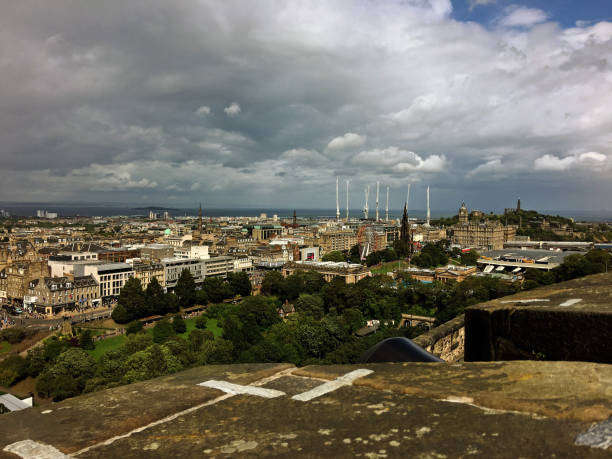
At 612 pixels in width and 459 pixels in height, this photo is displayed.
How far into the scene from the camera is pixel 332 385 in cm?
298

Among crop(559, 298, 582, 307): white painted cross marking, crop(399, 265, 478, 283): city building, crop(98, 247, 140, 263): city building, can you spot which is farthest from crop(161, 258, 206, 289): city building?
crop(559, 298, 582, 307): white painted cross marking

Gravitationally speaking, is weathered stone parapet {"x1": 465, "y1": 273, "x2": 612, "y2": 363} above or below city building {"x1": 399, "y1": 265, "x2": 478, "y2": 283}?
above

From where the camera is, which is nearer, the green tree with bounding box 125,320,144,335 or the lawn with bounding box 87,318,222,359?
the lawn with bounding box 87,318,222,359

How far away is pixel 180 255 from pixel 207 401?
78.5 metres

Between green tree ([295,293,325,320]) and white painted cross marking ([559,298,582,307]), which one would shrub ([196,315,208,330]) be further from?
white painted cross marking ([559,298,582,307])

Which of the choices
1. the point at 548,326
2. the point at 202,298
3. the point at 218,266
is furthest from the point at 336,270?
the point at 548,326

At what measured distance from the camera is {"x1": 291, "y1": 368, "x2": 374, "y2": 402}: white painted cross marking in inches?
110

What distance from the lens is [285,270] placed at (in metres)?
70.6

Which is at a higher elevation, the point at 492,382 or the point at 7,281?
the point at 492,382

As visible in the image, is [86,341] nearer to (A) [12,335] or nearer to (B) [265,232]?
(A) [12,335]

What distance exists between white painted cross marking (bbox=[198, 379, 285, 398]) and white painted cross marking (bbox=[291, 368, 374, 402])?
0.69 ft

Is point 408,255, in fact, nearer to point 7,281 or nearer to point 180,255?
point 180,255

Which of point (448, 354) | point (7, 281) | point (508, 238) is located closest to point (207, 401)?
point (448, 354)

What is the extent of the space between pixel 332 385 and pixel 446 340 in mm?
6246
